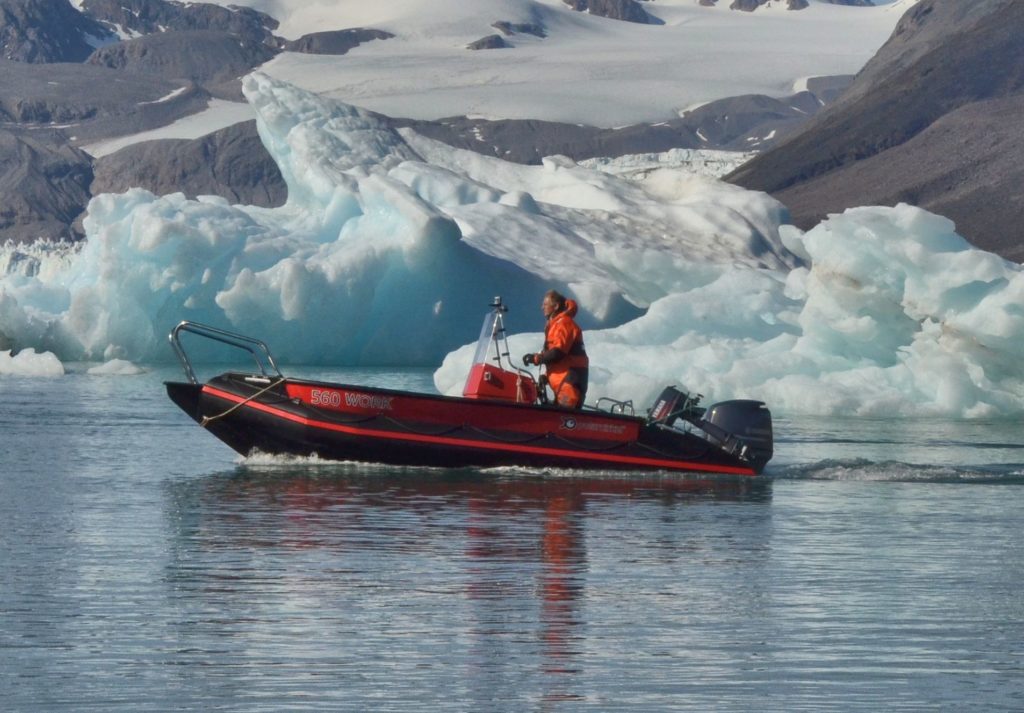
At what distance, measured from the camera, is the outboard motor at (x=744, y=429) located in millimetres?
15203

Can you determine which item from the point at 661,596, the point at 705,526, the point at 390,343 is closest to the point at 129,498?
the point at 705,526

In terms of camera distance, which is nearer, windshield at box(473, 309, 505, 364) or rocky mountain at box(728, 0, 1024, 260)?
windshield at box(473, 309, 505, 364)

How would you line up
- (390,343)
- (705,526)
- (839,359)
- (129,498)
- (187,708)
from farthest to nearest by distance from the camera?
1. (390,343)
2. (839,359)
3. (129,498)
4. (705,526)
5. (187,708)

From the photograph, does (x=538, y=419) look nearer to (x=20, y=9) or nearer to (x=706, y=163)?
(x=706, y=163)

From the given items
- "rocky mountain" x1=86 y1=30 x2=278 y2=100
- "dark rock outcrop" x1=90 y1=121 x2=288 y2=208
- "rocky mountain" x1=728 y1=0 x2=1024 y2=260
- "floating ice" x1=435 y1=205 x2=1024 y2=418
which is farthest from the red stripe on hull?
"rocky mountain" x1=86 y1=30 x2=278 y2=100

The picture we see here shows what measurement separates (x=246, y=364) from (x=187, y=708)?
26.6 metres

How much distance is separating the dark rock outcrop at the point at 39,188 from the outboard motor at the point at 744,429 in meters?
111

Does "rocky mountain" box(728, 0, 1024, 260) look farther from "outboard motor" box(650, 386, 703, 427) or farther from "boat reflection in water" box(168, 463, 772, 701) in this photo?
"boat reflection in water" box(168, 463, 772, 701)

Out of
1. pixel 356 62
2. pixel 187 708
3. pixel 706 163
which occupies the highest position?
pixel 356 62

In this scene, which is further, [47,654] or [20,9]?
[20,9]

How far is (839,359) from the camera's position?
24438mm

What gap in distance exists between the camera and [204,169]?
134 meters

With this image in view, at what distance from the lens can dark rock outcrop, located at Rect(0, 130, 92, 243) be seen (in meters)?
127

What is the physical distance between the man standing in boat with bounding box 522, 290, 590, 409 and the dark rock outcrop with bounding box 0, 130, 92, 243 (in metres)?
112
